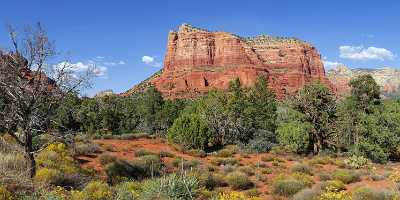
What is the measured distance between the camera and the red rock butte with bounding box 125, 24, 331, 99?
16188 cm

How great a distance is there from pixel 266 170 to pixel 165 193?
21.5 m

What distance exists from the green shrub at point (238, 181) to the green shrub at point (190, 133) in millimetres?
13239

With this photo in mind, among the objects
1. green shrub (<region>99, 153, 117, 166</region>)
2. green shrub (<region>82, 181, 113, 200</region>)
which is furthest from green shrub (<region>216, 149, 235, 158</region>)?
green shrub (<region>82, 181, 113, 200</region>)

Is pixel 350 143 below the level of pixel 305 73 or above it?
below


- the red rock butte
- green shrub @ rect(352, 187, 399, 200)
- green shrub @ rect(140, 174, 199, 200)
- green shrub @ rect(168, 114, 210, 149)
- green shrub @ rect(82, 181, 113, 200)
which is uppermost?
the red rock butte

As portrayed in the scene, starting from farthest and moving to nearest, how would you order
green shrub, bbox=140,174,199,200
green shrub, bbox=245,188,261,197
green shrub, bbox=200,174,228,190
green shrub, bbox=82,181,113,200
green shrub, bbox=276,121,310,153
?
1. green shrub, bbox=276,121,310,153
2. green shrub, bbox=200,174,228,190
3. green shrub, bbox=245,188,261,197
4. green shrub, bbox=82,181,113,200
5. green shrub, bbox=140,174,199,200

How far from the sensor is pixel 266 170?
31578mm

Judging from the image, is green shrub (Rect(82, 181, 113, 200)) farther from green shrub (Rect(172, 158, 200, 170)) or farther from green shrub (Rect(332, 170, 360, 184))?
green shrub (Rect(332, 170, 360, 184))

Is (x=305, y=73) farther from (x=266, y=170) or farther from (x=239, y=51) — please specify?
(x=266, y=170)

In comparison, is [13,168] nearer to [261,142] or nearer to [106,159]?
[106,159]

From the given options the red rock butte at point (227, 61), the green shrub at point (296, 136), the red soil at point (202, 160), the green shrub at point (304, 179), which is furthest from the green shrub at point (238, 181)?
the red rock butte at point (227, 61)

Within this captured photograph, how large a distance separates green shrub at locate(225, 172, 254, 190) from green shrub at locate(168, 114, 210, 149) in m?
13.2

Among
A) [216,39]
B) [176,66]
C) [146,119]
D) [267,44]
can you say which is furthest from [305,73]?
[146,119]

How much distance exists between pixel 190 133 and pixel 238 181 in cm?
1421
